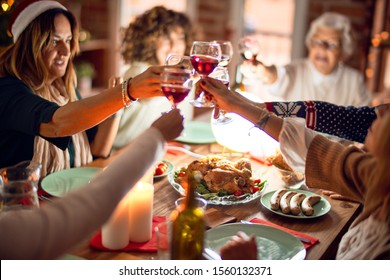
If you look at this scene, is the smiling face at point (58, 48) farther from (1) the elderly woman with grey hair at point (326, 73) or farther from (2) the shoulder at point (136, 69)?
(1) the elderly woman with grey hair at point (326, 73)

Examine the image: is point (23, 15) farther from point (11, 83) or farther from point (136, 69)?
point (136, 69)

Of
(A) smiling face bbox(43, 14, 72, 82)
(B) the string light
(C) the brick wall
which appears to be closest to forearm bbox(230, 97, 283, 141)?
(A) smiling face bbox(43, 14, 72, 82)

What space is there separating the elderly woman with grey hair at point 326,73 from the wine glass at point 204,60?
4.54ft

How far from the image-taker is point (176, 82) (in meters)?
1.40

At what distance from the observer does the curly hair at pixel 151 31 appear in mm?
2803

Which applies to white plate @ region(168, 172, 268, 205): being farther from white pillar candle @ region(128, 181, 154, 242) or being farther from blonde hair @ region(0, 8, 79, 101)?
blonde hair @ region(0, 8, 79, 101)

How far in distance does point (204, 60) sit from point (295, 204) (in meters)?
0.57

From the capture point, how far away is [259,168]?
201 cm

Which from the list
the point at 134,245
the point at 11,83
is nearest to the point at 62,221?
the point at 134,245

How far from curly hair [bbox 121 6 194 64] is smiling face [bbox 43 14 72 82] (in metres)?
0.83
